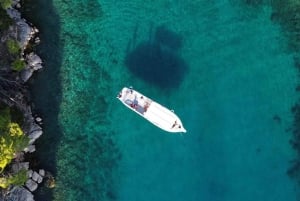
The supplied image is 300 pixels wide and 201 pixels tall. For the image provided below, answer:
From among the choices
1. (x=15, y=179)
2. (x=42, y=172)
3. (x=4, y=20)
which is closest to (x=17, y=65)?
(x=4, y=20)

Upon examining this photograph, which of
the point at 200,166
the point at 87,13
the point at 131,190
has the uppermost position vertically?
the point at 87,13

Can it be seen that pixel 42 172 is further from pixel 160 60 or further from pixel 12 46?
pixel 160 60

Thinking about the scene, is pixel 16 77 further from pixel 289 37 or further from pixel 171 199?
pixel 289 37

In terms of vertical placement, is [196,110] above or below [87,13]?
below

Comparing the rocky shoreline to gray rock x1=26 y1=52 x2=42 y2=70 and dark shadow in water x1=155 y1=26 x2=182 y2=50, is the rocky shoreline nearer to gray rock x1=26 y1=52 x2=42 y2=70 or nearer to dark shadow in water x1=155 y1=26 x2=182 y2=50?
gray rock x1=26 y1=52 x2=42 y2=70

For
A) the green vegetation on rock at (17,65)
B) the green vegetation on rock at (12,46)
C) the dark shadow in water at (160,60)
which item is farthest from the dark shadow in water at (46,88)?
the dark shadow in water at (160,60)

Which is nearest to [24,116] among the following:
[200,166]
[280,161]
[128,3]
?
[128,3]
